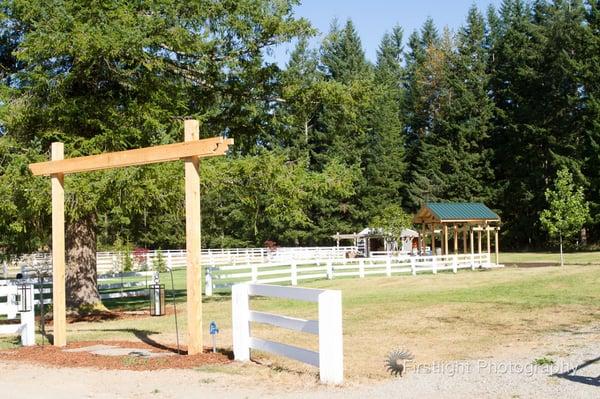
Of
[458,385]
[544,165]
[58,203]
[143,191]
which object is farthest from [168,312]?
[544,165]

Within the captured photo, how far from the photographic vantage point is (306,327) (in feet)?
28.1

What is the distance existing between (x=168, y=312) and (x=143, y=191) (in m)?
4.82

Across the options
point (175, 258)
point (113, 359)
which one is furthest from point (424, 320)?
point (175, 258)

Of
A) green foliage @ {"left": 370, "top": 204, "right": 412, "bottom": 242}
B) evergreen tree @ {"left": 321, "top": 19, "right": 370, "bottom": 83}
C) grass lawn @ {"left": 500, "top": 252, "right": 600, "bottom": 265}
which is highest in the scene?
evergreen tree @ {"left": 321, "top": 19, "right": 370, "bottom": 83}

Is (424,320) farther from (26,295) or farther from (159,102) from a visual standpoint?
(26,295)

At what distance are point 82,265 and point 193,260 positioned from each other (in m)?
9.26

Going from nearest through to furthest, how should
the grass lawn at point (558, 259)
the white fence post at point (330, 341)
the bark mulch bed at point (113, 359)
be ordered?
the white fence post at point (330, 341) → the bark mulch bed at point (113, 359) → the grass lawn at point (558, 259)

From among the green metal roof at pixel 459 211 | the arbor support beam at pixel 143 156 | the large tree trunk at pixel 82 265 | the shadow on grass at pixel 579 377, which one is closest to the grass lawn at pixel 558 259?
the green metal roof at pixel 459 211

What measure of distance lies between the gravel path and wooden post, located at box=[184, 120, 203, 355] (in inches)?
43.1

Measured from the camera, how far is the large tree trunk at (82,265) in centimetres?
1847

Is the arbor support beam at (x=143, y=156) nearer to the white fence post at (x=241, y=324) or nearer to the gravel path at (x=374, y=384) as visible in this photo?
the white fence post at (x=241, y=324)

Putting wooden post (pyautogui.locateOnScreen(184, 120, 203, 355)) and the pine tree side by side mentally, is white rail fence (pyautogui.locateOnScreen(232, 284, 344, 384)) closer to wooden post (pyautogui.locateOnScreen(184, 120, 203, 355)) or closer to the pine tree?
wooden post (pyautogui.locateOnScreen(184, 120, 203, 355))

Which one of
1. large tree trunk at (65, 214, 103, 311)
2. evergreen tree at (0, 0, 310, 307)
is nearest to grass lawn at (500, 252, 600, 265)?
evergreen tree at (0, 0, 310, 307)

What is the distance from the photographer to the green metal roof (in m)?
38.1
